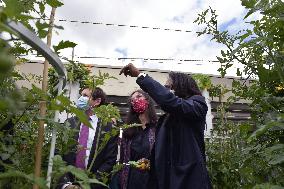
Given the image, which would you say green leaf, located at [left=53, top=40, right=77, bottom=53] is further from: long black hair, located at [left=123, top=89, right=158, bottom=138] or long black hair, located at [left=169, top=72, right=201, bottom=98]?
long black hair, located at [left=123, top=89, right=158, bottom=138]

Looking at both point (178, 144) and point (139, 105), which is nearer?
point (178, 144)

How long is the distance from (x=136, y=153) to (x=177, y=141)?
0.73 meters

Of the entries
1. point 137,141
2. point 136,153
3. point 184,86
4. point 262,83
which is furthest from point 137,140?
point 262,83

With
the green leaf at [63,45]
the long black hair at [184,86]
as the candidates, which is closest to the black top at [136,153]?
the long black hair at [184,86]

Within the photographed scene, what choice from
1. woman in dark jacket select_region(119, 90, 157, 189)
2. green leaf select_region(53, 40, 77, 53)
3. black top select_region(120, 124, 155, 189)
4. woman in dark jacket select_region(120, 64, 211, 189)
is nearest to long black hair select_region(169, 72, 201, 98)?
woman in dark jacket select_region(120, 64, 211, 189)

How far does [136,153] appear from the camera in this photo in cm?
311

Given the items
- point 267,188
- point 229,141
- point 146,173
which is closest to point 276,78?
point 267,188

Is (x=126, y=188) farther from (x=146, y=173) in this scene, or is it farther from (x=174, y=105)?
(x=174, y=105)

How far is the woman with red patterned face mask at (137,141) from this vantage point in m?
2.98

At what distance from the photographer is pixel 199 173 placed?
2297 millimetres

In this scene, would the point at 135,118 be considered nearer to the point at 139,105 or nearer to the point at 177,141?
the point at 139,105

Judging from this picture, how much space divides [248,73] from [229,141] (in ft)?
9.66

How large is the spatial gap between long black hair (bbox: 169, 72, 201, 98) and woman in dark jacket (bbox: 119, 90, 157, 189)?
0.42m

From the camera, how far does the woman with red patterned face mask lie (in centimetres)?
298
